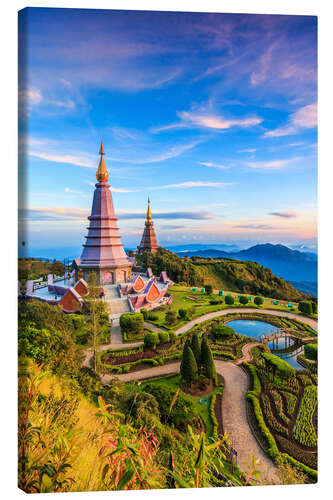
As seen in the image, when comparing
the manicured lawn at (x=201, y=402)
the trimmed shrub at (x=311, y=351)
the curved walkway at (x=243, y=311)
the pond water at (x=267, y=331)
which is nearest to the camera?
the manicured lawn at (x=201, y=402)

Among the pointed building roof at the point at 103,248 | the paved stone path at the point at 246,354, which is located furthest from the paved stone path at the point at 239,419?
the pointed building roof at the point at 103,248

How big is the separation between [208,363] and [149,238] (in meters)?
3.12

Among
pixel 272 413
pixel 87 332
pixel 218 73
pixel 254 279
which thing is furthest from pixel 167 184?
pixel 272 413

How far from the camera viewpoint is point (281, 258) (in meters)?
5.43

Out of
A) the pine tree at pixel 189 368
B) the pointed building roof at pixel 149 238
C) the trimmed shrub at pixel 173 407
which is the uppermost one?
the pointed building roof at pixel 149 238

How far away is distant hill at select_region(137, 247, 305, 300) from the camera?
19.4 ft

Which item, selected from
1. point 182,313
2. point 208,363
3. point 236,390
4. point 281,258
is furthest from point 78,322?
point 281,258

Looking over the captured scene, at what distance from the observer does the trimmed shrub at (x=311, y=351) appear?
4.74 m

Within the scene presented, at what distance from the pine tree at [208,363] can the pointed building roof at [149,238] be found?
8.70 ft

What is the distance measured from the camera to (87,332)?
5594 mm

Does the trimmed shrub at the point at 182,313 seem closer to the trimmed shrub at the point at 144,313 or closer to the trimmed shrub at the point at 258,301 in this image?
the trimmed shrub at the point at 144,313

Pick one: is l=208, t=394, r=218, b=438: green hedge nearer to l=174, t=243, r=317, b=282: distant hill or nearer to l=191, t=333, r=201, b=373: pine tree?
l=191, t=333, r=201, b=373: pine tree

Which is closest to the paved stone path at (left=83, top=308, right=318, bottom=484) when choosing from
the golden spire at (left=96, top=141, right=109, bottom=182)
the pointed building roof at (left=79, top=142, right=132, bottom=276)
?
the pointed building roof at (left=79, top=142, right=132, bottom=276)

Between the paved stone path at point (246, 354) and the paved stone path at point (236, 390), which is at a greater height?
the paved stone path at point (246, 354)
